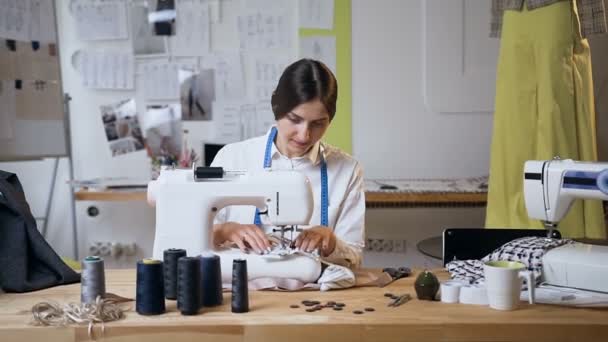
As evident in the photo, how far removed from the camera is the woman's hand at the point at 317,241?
5.16ft

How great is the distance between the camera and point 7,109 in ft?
9.60

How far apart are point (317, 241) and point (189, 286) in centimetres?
44

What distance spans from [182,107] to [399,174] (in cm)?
129

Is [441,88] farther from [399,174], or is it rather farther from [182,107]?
[182,107]

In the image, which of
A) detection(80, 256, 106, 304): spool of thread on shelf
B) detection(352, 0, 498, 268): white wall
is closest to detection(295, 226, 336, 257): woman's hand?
A: detection(80, 256, 106, 304): spool of thread on shelf

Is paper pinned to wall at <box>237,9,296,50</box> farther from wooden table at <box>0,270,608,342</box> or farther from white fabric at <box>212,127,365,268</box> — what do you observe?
wooden table at <box>0,270,608,342</box>

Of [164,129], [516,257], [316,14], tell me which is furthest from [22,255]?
[316,14]

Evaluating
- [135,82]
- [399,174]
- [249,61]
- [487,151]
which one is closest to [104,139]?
[135,82]

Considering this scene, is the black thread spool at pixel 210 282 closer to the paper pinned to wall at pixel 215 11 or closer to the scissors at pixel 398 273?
the scissors at pixel 398 273

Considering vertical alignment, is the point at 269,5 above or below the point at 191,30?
above

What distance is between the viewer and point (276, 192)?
149 centimetres

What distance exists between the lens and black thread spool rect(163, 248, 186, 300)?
134 cm

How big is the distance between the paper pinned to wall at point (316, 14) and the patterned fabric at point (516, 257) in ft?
7.37

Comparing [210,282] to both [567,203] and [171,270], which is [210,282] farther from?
[567,203]
